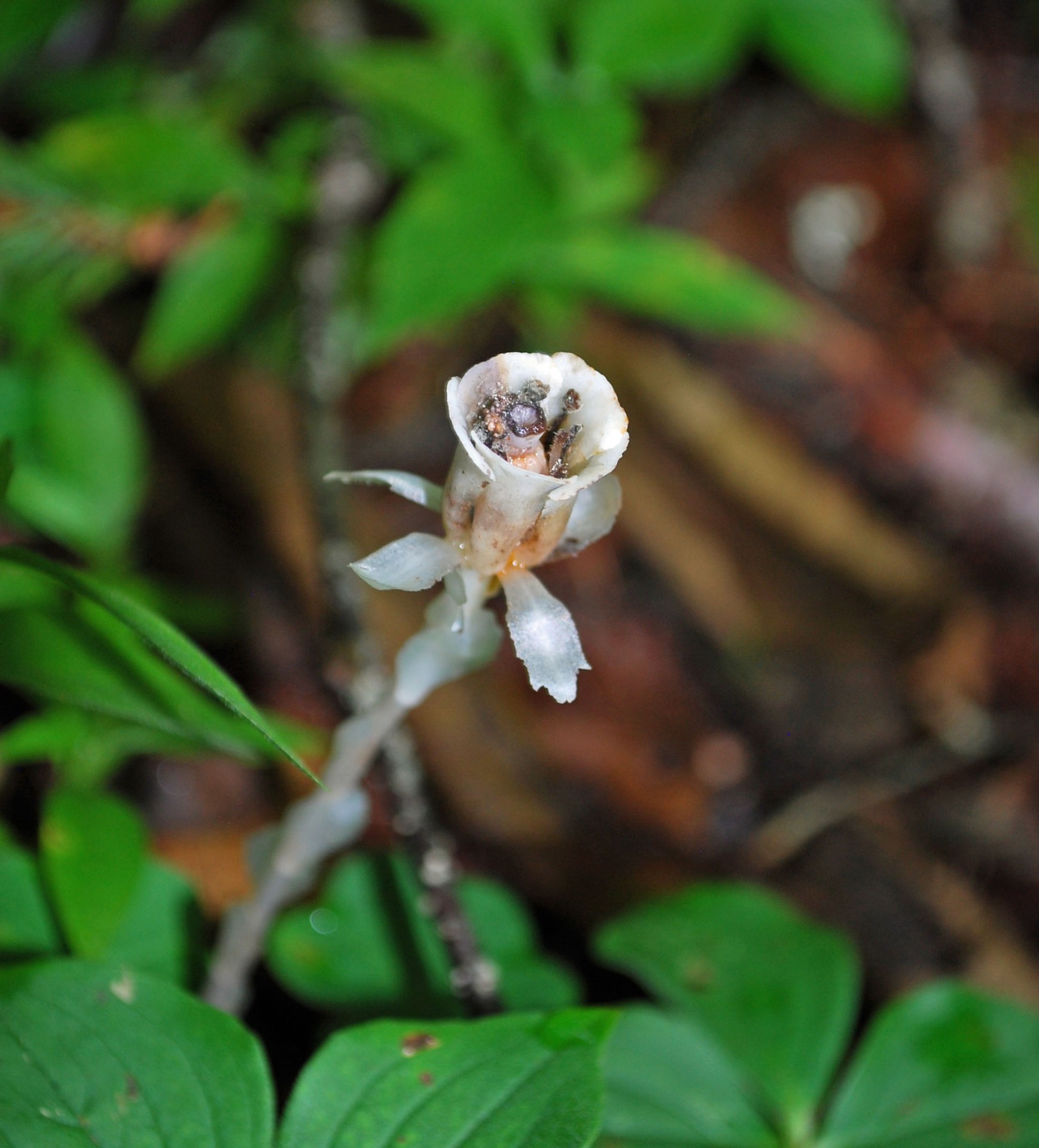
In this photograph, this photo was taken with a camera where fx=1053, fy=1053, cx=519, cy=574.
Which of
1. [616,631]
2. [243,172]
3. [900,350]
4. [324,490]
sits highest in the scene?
[243,172]

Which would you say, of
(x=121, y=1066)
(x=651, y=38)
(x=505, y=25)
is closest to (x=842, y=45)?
(x=651, y=38)

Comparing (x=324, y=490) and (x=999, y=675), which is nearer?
(x=324, y=490)

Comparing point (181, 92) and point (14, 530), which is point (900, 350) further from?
point (14, 530)

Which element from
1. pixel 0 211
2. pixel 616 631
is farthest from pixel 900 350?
pixel 0 211

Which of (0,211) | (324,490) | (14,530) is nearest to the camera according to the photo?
(324,490)

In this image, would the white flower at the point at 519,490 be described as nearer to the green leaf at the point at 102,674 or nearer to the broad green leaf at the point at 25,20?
the green leaf at the point at 102,674

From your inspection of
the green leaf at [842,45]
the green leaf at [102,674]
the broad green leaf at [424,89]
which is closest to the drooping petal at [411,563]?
the green leaf at [102,674]

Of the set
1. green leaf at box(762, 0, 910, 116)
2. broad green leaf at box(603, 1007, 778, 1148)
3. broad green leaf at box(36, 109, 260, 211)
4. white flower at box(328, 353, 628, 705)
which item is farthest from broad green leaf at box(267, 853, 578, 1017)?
green leaf at box(762, 0, 910, 116)

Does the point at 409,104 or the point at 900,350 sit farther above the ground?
the point at 409,104

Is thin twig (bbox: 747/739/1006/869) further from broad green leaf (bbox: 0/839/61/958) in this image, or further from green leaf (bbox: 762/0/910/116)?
green leaf (bbox: 762/0/910/116)
